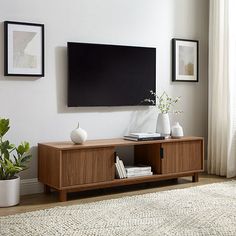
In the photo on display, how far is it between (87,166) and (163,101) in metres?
1.50

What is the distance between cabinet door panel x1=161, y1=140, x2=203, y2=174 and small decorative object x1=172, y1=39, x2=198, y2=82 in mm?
893

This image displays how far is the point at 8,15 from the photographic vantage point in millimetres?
3969

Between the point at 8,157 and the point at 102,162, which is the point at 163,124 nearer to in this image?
the point at 102,162

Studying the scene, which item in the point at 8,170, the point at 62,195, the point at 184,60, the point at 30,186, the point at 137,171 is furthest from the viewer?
the point at 184,60

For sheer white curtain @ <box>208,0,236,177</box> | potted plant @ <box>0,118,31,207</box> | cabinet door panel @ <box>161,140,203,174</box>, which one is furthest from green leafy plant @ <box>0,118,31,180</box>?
sheer white curtain @ <box>208,0,236,177</box>

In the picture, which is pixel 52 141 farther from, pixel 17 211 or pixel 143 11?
pixel 143 11

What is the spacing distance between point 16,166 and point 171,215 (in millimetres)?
1379

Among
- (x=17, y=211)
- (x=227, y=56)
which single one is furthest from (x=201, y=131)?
(x=17, y=211)

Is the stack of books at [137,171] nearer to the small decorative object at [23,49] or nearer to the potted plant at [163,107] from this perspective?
the potted plant at [163,107]

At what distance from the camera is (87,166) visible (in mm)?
3922

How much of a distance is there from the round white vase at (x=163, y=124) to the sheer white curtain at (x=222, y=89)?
0.76m

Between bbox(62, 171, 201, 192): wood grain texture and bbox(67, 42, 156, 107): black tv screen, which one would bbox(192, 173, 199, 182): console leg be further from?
bbox(67, 42, 156, 107): black tv screen

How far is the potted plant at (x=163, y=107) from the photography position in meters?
4.64

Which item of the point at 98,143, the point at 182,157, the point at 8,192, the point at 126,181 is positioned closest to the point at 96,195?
the point at 126,181
